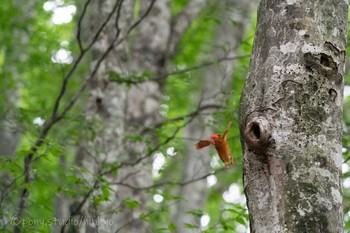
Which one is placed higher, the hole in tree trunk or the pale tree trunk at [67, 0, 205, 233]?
the pale tree trunk at [67, 0, 205, 233]

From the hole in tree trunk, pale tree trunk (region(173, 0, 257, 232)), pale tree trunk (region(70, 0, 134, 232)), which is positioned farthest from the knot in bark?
pale tree trunk (region(173, 0, 257, 232))

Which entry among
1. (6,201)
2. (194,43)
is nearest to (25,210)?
(6,201)

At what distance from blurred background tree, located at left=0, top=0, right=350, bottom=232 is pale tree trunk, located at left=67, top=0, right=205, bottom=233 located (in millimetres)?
12

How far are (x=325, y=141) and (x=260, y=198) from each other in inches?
10.8

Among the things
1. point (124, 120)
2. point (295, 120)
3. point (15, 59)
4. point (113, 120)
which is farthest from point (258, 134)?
point (15, 59)

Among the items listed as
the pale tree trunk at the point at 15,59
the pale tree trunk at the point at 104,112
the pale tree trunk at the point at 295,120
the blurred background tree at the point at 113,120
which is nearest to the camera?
the pale tree trunk at the point at 295,120

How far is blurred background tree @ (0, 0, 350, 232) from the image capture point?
391cm

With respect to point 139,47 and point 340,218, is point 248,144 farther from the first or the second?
point 139,47

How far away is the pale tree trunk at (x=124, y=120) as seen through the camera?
4410 mm

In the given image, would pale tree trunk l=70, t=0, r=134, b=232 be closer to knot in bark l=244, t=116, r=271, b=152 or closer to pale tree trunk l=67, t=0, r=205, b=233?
pale tree trunk l=67, t=0, r=205, b=233

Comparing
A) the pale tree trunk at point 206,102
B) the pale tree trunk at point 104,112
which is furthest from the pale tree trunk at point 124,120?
the pale tree trunk at point 206,102

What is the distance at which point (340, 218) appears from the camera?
1.72m

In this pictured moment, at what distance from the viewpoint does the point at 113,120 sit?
17.1 feet

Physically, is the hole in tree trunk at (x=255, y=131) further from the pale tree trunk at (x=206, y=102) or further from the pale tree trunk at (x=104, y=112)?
the pale tree trunk at (x=206, y=102)
